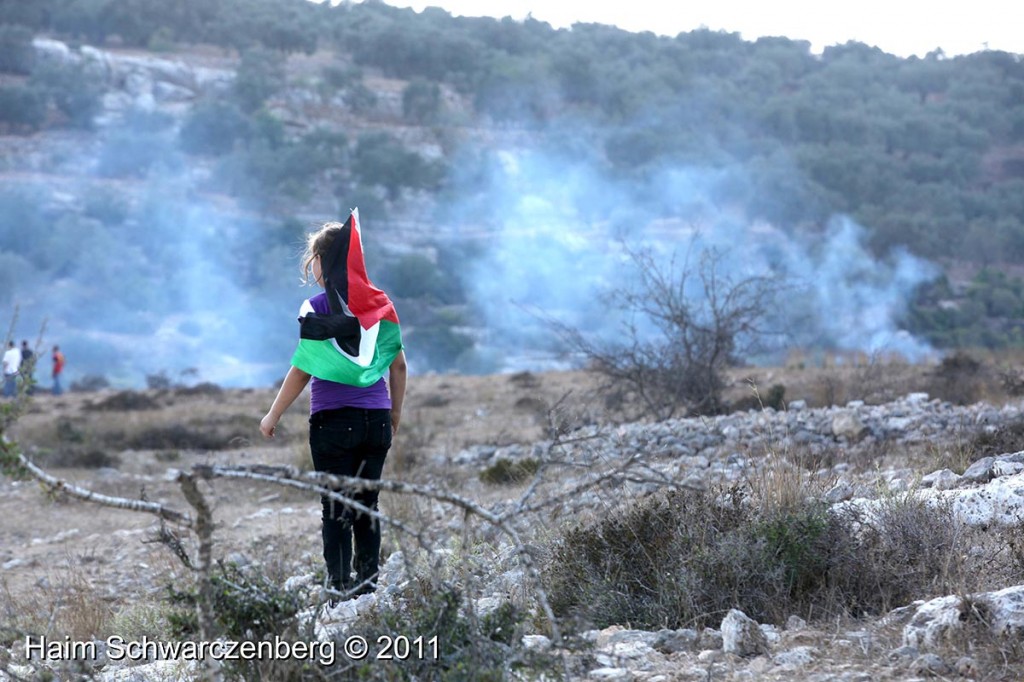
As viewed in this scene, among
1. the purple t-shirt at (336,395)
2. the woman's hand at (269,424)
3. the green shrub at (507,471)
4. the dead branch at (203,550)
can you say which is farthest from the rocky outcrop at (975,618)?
the green shrub at (507,471)

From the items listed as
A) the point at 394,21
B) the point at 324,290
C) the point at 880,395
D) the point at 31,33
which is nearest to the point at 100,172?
the point at 31,33

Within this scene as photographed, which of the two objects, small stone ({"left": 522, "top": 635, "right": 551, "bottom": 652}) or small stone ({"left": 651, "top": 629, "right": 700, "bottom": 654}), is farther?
small stone ({"left": 651, "top": 629, "right": 700, "bottom": 654})

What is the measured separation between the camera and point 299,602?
3.03 meters

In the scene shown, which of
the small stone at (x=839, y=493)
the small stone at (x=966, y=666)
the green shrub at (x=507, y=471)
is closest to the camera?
the small stone at (x=966, y=666)

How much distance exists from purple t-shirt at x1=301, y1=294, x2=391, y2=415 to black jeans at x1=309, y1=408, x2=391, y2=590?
0.08 ft

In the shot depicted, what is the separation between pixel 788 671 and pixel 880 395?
991 cm

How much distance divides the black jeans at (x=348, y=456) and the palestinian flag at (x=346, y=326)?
0.15 metres

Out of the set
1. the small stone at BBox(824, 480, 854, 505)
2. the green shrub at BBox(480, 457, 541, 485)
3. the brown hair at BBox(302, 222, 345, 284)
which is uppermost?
the brown hair at BBox(302, 222, 345, 284)

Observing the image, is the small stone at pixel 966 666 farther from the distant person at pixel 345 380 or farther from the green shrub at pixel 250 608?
the distant person at pixel 345 380

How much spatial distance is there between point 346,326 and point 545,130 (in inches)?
2343

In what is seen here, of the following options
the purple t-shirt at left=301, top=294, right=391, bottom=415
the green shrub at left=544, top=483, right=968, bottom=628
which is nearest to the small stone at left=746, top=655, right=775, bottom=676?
the green shrub at left=544, top=483, right=968, bottom=628

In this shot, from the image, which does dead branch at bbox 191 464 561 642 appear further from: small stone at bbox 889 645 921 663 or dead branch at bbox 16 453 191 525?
small stone at bbox 889 645 921 663

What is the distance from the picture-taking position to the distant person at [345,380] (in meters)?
4.47

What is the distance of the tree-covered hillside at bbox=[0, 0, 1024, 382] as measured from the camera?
4762 centimetres
